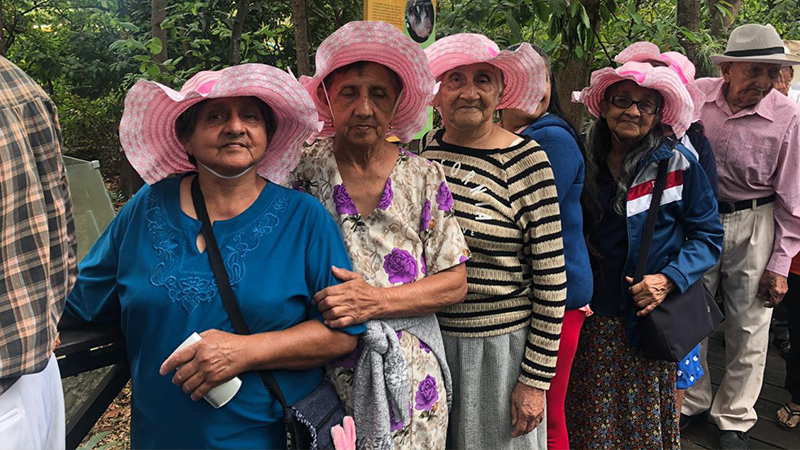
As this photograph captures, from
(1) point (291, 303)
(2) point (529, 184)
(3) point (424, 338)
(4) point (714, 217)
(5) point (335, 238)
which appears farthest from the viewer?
(4) point (714, 217)

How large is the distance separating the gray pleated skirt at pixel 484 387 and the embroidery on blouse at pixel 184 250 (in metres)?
0.88

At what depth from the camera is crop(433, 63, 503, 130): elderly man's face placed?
227cm

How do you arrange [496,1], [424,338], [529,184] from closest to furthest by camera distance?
[424,338], [529,184], [496,1]

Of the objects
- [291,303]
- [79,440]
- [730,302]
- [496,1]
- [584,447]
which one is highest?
[496,1]

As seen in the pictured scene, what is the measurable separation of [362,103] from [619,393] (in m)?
1.95

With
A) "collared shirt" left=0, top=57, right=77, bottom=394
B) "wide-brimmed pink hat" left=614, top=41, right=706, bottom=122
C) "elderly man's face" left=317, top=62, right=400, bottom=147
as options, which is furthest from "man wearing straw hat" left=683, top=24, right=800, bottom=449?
"collared shirt" left=0, top=57, right=77, bottom=394

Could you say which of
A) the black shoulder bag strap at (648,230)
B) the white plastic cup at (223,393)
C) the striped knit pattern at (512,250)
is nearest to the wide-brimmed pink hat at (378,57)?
the striped knit pattern at (512,250)

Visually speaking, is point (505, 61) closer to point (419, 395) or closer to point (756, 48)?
point (419, 395)

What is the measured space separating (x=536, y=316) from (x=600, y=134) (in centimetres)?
124

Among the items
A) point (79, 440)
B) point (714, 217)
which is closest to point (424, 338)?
point (79, 440)

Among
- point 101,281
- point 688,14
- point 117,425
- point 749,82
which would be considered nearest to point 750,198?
point 749,82

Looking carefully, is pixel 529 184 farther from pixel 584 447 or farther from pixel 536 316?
pixel 584 447

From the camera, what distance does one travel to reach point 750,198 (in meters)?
3.69

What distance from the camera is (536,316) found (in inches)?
89.3
